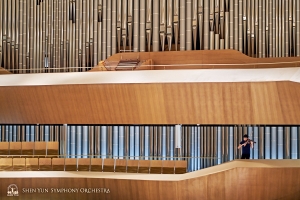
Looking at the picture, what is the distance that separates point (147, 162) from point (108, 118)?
1040mm

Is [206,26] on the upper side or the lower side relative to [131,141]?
upper

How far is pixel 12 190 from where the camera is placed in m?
8.14

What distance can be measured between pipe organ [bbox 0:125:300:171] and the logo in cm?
146

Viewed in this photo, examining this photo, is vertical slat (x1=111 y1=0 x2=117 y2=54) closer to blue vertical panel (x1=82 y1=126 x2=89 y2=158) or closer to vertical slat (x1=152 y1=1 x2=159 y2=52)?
vertical slat (x1=152 y1=1 x2=159 y2=52)

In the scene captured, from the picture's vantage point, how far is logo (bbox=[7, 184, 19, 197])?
8.12 meters

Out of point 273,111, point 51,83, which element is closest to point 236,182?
point 273,111

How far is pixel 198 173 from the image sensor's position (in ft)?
25.2

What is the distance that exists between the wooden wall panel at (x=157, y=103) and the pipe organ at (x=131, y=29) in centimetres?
84

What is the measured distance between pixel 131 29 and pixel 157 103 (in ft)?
8.97

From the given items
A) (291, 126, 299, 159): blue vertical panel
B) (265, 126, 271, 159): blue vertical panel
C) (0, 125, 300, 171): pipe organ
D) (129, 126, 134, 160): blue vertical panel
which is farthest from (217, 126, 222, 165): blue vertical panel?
(129, 126, 134, 160): blue vertical panel

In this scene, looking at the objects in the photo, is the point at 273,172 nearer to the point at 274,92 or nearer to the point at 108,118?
the point at 274,92

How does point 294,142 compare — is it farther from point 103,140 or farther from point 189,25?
point 103,140

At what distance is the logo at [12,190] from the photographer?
8125 mm

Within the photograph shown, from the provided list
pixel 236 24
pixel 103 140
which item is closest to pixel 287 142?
pixel 236 24
